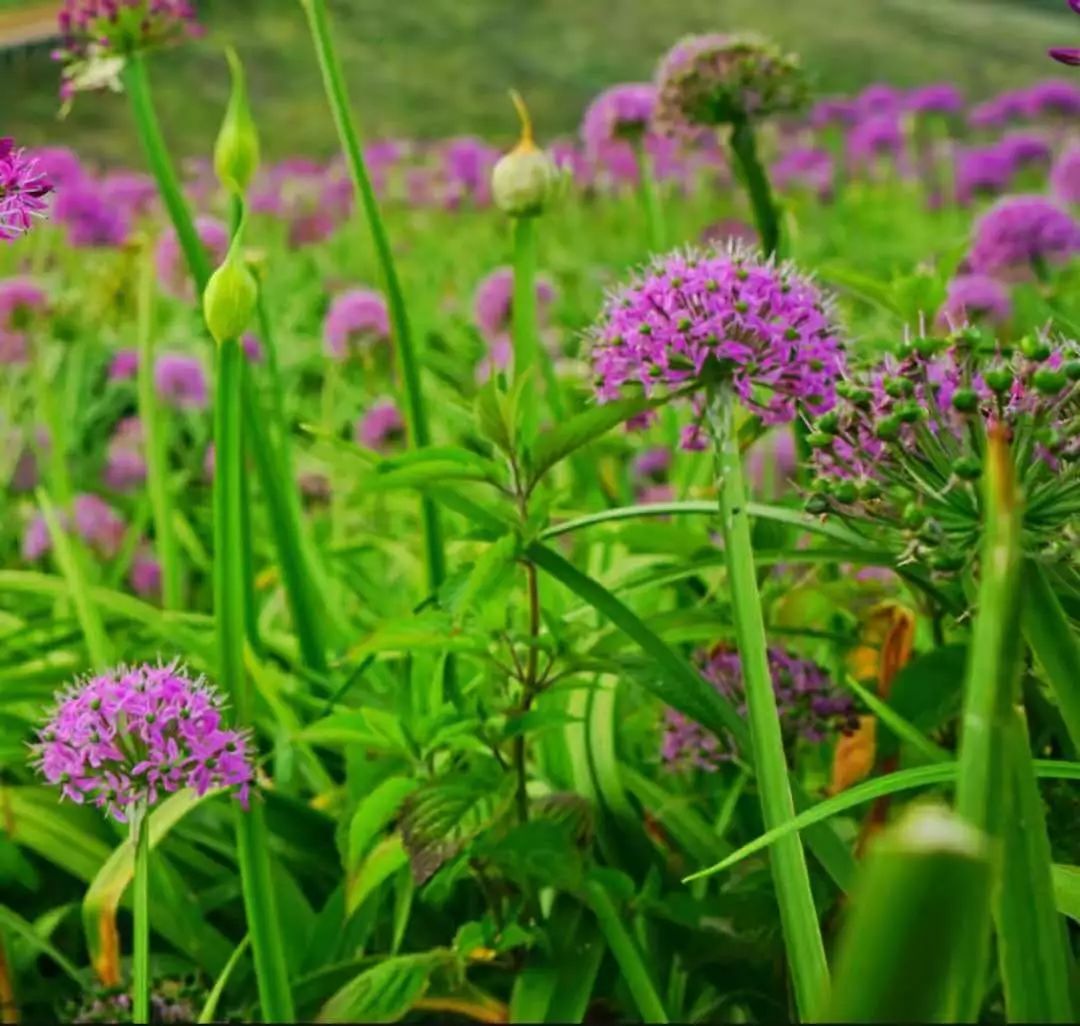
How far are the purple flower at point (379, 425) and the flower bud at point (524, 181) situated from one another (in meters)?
0.79

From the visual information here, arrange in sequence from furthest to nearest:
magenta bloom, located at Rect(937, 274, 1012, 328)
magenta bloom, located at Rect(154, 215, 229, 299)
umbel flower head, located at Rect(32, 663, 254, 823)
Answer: magenta bloom, located at Rect(154, 215, 229, 299), magenta bloom, located at Rect(937, 274, 1012, 328), umbel flower head, located at Rect(32, 663, 254, 823)

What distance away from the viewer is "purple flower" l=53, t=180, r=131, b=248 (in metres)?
2.30

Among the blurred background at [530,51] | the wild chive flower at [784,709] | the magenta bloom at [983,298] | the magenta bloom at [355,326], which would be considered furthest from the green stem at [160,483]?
the blurred background at [530,51]

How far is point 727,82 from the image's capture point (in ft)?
3.29

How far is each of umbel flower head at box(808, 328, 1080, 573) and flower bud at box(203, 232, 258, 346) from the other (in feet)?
0.76

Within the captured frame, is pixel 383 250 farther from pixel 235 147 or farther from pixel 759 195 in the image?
pixel 759 195

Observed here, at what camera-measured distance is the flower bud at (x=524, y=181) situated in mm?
782

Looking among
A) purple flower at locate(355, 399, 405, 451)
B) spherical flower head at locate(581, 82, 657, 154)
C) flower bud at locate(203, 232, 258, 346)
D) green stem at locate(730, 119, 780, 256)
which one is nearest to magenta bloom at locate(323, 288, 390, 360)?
purple flower at locate(355, 399, 405, 451)

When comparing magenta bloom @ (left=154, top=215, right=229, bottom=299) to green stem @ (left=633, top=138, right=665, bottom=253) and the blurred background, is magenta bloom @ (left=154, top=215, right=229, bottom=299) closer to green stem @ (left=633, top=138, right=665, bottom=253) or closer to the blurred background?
green stem @ (left=633, top=138, right=665, bottom=253)

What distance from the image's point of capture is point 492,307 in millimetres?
1751

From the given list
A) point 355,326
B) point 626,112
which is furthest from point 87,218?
point 626,112

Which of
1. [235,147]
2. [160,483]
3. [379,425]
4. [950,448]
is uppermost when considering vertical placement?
[235,147]

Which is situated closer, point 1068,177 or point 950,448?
point 950,448

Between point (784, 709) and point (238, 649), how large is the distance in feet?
0.86
